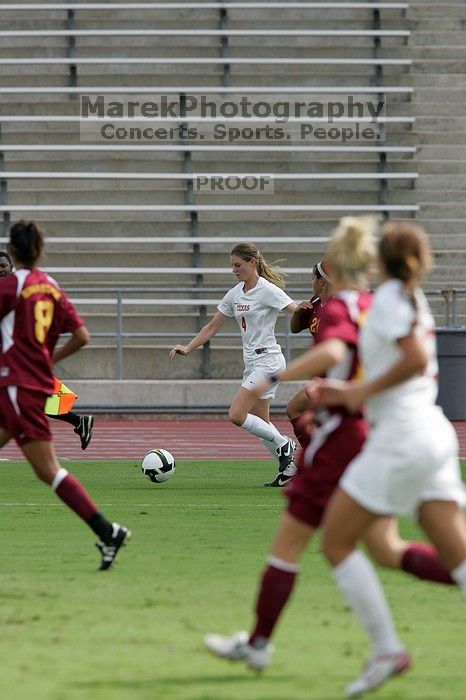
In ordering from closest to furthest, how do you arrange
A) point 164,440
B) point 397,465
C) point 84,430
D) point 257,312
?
point 397,465, point 257,312, point 84,430, point 164,440

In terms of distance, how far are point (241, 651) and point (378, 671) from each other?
0.66 m

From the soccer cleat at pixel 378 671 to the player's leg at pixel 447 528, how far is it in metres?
0.41

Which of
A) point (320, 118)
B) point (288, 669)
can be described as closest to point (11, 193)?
point (320, 118)

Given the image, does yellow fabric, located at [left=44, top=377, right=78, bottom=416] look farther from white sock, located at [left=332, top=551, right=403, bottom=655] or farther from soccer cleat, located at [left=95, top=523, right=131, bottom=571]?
white sock, located at [left=332, top=551, right=403, bottom=655]

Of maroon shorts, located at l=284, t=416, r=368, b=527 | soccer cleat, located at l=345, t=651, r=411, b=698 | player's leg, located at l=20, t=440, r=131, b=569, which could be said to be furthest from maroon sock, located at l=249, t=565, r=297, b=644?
player's leg, located at l=20, t=440, r=131, b=569

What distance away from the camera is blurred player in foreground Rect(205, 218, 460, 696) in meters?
5.30

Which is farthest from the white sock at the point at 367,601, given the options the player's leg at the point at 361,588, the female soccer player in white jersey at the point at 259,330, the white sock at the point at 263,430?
the white sock at the point at 263,430

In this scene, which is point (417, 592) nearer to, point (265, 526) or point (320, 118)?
point (265, 526)

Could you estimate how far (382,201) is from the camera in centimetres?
2508

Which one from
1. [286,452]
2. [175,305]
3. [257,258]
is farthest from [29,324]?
[175,305]

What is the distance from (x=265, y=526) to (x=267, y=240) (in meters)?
14.3

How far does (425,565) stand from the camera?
5.48 m

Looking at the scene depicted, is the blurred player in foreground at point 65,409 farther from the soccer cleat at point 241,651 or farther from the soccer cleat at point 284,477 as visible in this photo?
the soccer cleat at point 241,651

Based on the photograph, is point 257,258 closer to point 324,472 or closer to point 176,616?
point 176,616
